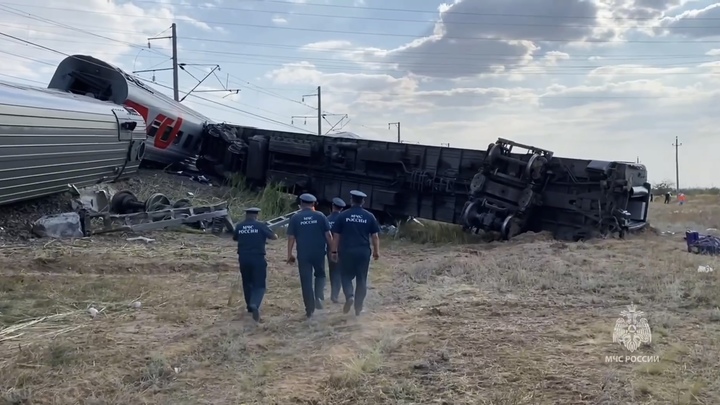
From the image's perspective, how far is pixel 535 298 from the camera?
25.8ft

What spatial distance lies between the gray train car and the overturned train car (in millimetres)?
4369

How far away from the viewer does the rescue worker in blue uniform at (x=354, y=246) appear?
724cm

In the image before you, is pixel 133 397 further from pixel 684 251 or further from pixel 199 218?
pixel 684 251

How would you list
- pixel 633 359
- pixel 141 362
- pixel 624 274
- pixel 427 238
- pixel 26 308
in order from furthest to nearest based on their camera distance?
pixel 427 238, pixel 624 274, pixel 26 308, pixel 141 362, pixel 633 359

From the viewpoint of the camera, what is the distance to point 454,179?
16.0 meters

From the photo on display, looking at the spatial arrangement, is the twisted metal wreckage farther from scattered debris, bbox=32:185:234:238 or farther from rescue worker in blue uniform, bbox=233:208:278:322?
rescue worker in blue uniform, bbox=233:208:278:322

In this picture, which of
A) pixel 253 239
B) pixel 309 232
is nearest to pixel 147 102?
pixel 253 239

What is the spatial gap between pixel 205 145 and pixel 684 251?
13647 millimetres

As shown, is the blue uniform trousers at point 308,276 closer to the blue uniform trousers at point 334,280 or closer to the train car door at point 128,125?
the blue uniform trousers at point 334,280

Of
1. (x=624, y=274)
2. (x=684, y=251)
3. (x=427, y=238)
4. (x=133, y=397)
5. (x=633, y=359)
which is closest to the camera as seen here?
(x=133, y=397)

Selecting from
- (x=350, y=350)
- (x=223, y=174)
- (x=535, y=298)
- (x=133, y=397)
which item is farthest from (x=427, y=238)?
(x=133, y=397)

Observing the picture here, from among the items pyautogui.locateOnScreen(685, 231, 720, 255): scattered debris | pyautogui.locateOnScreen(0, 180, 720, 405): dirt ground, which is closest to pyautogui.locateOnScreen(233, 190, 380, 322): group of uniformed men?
pyautogui.locateOnScreen(0, 180, 720, 405): dirt ground

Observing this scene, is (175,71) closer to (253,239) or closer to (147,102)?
(147,102)

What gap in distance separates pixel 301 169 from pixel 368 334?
40.7 ft
